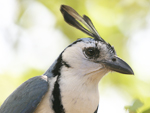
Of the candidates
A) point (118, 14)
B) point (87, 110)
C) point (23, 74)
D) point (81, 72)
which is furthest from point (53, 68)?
point (118, 14)

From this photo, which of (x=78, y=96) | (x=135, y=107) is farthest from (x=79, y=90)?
(x=135, y=107)

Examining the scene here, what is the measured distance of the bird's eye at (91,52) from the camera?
4.20m

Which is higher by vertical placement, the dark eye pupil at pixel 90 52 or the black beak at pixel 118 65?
the dark eye pupil at pixel 90 52

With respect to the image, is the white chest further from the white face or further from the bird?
the white face

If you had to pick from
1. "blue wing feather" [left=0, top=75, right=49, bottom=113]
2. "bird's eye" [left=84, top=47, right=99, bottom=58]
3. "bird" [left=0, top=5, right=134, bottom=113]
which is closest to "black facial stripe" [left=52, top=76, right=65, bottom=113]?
"bird" [left=0, top=5, right=134, bottom=113]

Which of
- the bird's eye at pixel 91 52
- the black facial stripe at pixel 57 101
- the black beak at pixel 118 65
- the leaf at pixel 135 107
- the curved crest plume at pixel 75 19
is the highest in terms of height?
the curved crest plume at pixel 75 19

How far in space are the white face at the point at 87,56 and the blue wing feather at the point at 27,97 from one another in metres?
0.41

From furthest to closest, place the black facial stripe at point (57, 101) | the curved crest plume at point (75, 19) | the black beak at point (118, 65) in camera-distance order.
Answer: the curved crest plume at point (75, 19), the black beak at point (118, 65), the black facial stripe at point (57, 101)

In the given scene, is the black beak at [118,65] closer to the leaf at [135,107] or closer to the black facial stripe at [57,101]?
the black facial stripe at [57,101]

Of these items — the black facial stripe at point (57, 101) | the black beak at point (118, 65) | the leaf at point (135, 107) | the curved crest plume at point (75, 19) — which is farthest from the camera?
the curved crest plume at point (75, 19)

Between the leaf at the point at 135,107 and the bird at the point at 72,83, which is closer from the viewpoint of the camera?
the leaf at the point at 135,107

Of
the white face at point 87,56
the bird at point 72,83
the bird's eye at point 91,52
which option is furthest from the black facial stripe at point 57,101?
the bird's eye at point 91,52

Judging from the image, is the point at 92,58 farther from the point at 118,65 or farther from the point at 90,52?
the point at 118,65

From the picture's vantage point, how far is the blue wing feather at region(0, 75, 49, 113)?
12.7ft
